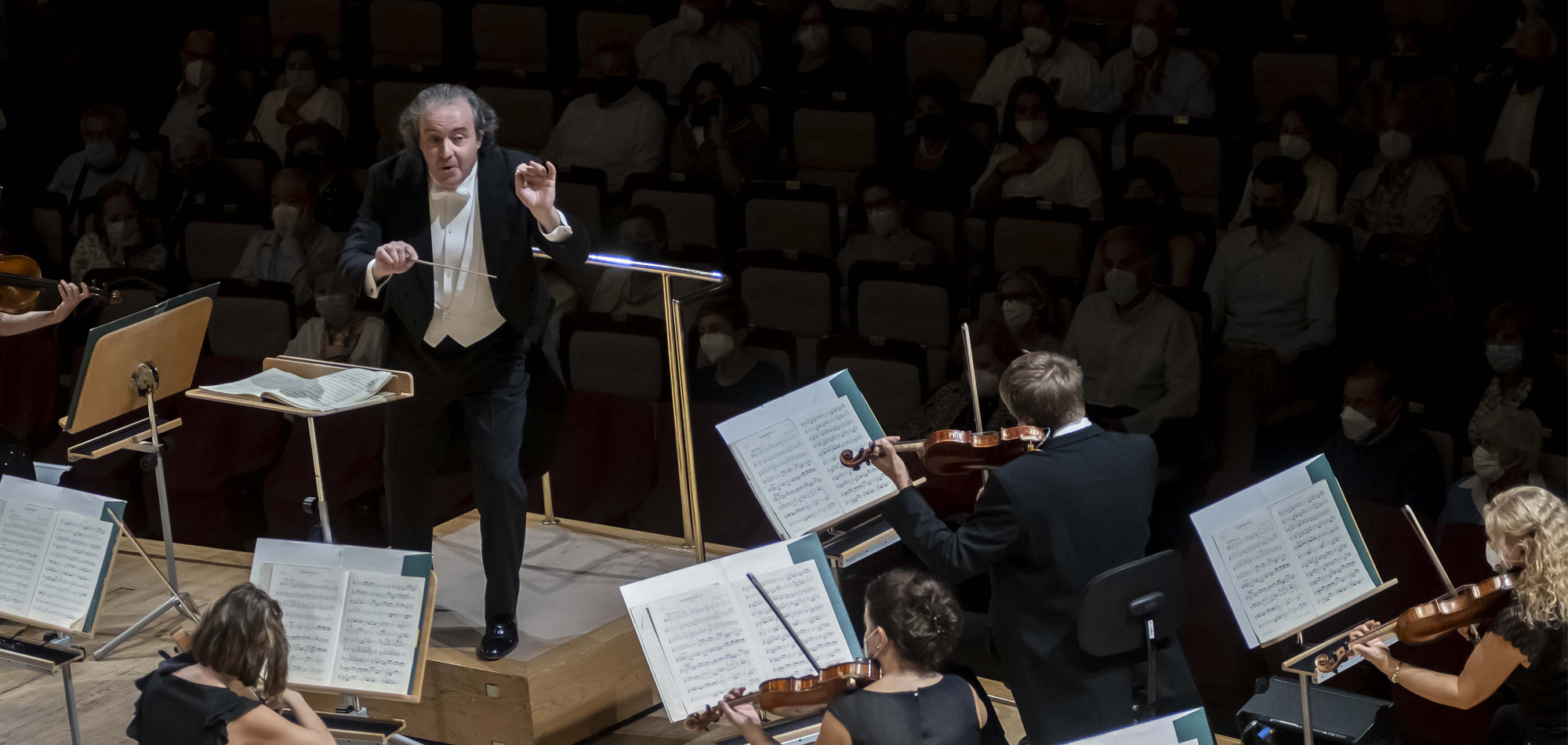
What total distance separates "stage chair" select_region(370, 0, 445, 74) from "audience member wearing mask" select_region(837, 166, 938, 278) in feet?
8.90

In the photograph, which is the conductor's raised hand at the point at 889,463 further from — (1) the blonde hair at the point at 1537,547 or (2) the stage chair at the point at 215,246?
(2) the stage chair at the point at 215,246

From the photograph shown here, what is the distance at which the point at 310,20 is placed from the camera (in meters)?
Answer: 7.88

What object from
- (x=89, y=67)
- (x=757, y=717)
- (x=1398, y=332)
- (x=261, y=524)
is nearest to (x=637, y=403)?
(x=261, y=524)

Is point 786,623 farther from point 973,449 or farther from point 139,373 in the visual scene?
point 139,373

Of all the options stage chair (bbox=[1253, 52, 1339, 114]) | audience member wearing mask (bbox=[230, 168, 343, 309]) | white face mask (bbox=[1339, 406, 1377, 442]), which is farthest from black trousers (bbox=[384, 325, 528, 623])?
stage chair (bbox=[1253, 52, 1339, 114])

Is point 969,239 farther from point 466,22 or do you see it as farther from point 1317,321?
point 466,22

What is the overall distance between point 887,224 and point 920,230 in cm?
14

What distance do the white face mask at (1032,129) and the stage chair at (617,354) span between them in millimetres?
1694

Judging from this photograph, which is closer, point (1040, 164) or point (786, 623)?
point (786, 623)

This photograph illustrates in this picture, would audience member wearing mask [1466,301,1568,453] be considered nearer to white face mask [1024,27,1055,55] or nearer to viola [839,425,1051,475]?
viola [839,425,1051,475]

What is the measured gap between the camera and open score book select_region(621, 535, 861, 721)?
3.31 metres

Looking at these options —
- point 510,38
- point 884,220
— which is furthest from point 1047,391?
point 510,38

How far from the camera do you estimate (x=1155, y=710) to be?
3.15 metres

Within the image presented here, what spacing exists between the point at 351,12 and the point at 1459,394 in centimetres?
535
